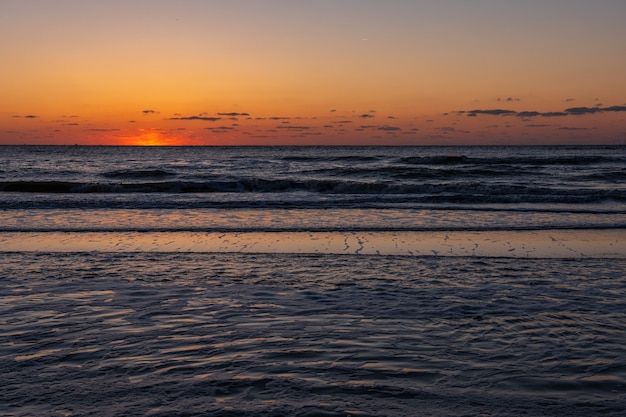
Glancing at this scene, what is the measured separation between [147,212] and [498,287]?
14477 millimetres

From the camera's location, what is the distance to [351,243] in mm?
13008

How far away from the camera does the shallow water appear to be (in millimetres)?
4270

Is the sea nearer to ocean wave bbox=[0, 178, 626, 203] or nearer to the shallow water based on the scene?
the shallow water

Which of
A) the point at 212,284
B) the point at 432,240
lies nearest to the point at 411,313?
the point at 212,284

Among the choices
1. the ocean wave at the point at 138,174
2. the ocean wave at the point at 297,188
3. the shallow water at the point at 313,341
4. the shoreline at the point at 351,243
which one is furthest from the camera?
the ocean wave at the point at 138,174

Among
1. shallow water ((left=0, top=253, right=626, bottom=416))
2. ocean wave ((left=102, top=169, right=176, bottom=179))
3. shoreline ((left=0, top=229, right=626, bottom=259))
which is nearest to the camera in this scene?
shallow water ((left=0, top=253, right=626, bottom=416))

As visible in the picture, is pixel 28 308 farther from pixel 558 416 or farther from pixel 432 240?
pixel 432 240

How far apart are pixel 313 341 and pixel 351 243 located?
7.44 meters

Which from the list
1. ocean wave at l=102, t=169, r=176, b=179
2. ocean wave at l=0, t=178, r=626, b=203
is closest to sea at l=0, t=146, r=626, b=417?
ocean wave at l=0, t=178, r=626, b=203

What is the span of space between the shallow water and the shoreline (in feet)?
7.50

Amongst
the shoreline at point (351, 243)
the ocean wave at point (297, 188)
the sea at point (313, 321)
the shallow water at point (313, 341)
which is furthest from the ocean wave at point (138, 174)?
the shallow water at point (313, 341)

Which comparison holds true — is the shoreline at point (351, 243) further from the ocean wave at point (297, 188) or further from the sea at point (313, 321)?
the ocean wave at point (297, 188)

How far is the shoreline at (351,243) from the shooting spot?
11.9 meters

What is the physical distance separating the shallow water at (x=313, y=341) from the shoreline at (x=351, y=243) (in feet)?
7.50
